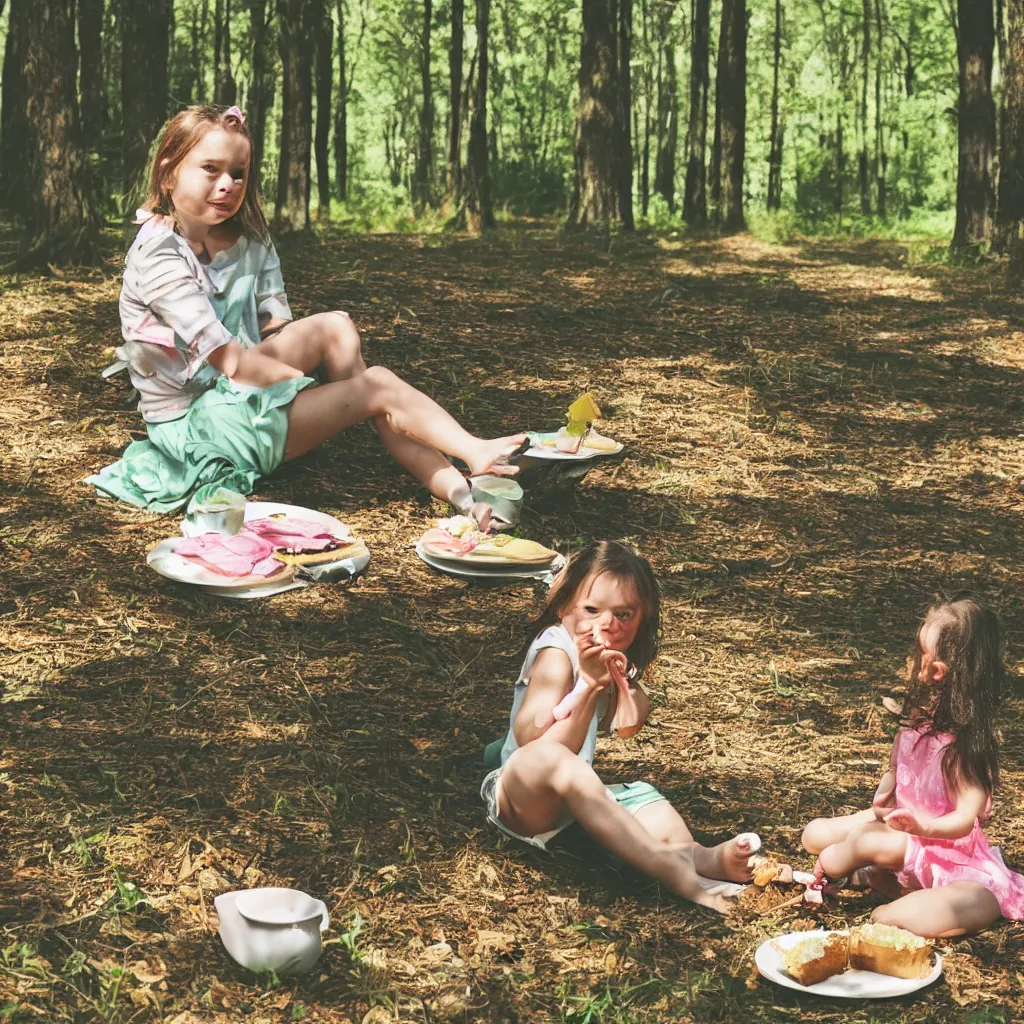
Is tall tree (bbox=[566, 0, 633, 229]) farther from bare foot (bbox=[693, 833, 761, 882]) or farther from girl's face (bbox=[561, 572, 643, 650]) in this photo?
bare foot (bbox=[693, 833, 761, 882])

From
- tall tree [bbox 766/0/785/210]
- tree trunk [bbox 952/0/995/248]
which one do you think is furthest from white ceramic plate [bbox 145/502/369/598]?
tall tree [bbox 766/0/785/210]

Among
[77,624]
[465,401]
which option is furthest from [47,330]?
[77,624]

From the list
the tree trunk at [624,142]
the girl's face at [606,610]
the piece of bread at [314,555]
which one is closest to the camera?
the girl's face at [606,610]

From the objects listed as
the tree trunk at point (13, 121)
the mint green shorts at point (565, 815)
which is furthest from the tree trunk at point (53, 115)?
the mint green shorts at point (565, 815)

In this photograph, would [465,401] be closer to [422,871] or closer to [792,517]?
[792,517]

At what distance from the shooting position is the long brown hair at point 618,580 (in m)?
3.29

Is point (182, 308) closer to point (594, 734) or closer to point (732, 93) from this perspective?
point (594, 734)

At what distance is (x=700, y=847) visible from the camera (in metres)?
3.16

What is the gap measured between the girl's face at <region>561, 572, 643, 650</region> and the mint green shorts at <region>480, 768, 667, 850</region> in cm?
37

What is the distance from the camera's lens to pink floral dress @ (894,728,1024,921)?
9.84 ft

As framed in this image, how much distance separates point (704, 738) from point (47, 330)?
4576mm

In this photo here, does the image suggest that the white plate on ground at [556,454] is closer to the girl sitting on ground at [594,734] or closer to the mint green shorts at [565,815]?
the girl sitting on ground at [594,734]

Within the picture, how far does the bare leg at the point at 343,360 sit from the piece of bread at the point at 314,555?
0.54m

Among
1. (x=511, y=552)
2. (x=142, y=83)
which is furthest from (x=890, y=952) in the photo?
(x=142, y=83)
